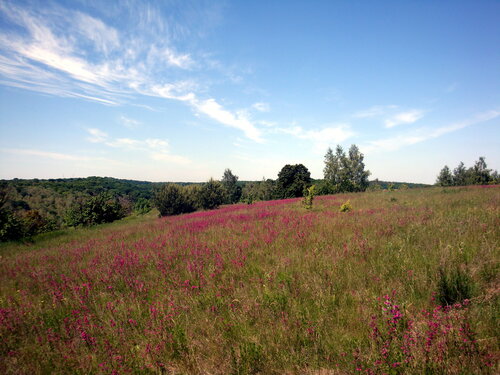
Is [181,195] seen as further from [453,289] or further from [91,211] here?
[453,289]

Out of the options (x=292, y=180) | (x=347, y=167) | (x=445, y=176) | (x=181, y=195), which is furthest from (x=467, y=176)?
(x=181, y=195)

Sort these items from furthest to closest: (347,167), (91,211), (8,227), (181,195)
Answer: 1. (347,167)
2. (181,195)
3. (91,211)
4. (8,227)

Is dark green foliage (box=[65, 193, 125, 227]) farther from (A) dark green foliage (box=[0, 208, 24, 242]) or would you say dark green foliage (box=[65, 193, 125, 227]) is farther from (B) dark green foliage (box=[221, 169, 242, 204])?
(B) dark green foliage (box=[221, 169, 242, 204])

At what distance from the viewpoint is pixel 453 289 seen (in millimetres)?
2600

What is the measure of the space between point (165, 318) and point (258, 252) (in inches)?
98.5

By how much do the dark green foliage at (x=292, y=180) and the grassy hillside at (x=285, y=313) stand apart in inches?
1434

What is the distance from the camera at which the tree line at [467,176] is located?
184 ft

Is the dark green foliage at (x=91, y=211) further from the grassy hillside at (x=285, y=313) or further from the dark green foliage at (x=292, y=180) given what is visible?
the dark green foliage at (x=292, y=180)

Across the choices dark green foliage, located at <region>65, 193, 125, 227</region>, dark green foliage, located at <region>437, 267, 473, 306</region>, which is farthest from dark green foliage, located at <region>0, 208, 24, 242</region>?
dark green foliage, located at <region>437, 267, 473, 306</region>

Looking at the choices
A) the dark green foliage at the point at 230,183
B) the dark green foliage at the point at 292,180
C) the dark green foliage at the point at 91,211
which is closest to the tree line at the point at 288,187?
the dark green foliage at the point at 292,180

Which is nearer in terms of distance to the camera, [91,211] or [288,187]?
[91,211]

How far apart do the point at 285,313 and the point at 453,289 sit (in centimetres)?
212

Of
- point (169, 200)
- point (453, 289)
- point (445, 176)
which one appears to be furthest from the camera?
point (445, 176)

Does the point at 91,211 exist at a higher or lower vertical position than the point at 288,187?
lower
